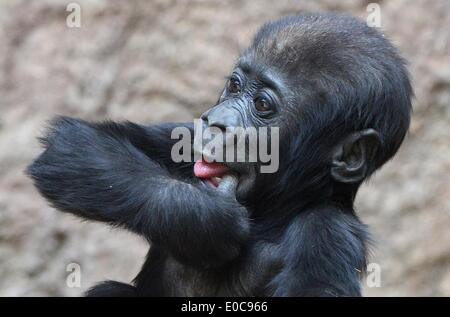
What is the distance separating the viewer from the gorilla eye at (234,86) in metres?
4.17

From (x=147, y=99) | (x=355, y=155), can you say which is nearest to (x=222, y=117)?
(x=355, y=155)

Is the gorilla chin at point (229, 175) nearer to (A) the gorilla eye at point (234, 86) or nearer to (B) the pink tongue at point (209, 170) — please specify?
(B) the pink tongue at point (209, 170)

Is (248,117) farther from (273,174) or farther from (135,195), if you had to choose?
(135,195)

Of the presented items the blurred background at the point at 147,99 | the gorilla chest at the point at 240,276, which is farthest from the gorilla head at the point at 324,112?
the blurred background at the point at 147,99

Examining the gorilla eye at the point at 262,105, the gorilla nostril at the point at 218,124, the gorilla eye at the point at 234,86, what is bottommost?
the gorilla nostril at the point at 218,124

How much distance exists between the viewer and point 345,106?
395cm

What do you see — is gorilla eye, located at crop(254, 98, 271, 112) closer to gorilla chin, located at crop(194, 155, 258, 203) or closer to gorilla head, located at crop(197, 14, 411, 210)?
gorilla head, located at crop(197, 14, 411, 210)

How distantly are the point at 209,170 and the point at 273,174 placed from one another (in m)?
0.28

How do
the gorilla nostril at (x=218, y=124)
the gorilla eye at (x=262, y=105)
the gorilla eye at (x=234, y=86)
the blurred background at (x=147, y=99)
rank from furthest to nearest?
the blurred background at (x=147, y=99), the gorilla eye at (x=234, y=86), the gorilla eye at (x=262, y=105), the gorilla nostril at (x=218, y=124)

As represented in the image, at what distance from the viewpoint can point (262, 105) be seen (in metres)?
4.06

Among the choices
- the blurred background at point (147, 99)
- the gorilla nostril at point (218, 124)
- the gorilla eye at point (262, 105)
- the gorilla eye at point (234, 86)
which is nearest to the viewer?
the gorilla nostril at point (218, 124)

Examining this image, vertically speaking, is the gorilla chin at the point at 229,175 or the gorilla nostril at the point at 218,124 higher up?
the gorilla nostril at the point at 218,124

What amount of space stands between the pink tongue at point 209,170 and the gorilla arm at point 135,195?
0.05 m
